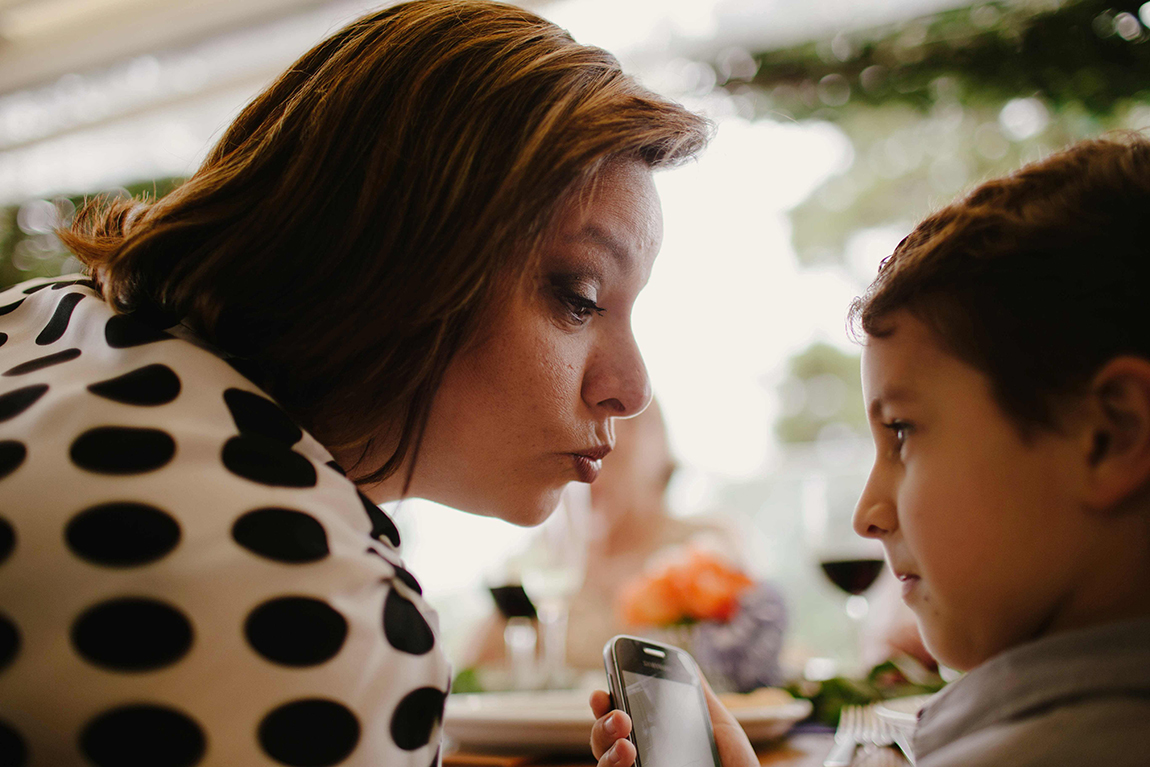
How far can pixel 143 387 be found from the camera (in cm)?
60

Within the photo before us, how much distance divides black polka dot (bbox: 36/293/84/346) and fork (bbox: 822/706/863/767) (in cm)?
92

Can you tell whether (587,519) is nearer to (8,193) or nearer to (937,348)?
(937,348)

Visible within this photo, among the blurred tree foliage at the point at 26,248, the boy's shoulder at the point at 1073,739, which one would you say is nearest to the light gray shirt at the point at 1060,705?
the boy's shoulder at the point at 1073,739

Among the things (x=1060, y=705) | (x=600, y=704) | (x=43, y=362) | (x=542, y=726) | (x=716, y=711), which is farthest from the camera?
(x=542, y=726)

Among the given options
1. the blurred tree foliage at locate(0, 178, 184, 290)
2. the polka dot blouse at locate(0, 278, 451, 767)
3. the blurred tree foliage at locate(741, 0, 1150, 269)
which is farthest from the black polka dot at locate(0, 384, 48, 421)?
the blurred tree foliage at locate(0, 178, 184, 290)

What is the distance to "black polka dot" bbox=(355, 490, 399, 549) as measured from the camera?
0.64m

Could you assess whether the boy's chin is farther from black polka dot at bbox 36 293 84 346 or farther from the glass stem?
the glass stem

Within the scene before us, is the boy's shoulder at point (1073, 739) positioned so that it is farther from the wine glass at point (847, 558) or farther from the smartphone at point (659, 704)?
the wine glass at point (847, 558)

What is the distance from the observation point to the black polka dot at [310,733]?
0.48 m

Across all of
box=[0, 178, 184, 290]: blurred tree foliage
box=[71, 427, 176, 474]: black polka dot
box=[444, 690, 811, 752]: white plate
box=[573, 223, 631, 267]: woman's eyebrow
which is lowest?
box=[0, 178, 184, 290]: blurred tree foliage

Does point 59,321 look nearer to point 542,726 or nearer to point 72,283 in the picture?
point 72,283

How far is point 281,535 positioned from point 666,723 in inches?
19.2

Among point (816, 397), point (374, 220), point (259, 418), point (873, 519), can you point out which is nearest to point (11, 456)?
point (259, 418)

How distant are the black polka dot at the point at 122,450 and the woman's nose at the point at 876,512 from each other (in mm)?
629
